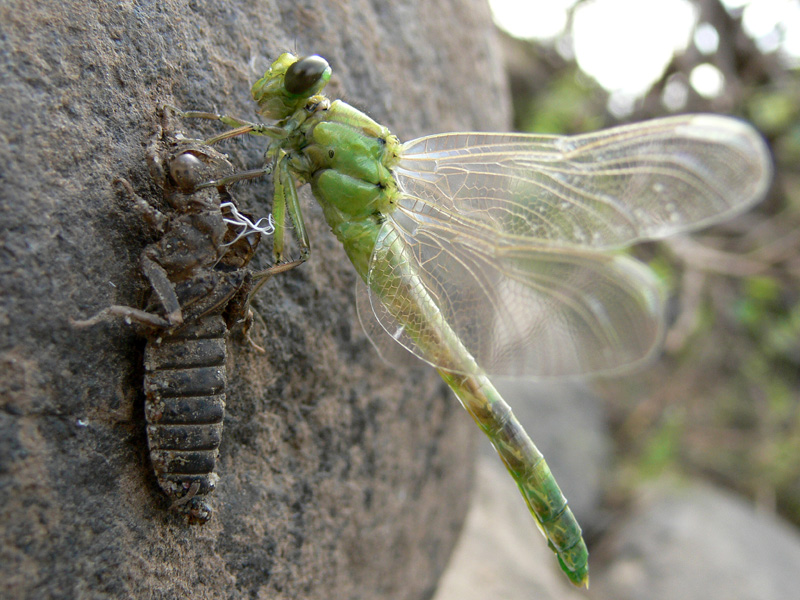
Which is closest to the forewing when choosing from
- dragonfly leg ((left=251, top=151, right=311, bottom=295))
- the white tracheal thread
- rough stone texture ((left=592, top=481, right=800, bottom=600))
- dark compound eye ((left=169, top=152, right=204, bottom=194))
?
dragonfly leg ((left=251, top=151, right=311, bottom=295))

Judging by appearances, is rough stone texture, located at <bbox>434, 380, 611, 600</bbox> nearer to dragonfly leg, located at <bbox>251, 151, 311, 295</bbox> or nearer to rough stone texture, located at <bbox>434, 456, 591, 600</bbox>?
rough stone texture, located at <bbox>434, 456, 591, 600</bbox>

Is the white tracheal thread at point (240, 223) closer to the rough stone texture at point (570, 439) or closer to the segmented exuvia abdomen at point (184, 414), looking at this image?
the segmented exuvia abdomen at point (184, 414)

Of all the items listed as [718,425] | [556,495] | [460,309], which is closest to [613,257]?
[460,309]

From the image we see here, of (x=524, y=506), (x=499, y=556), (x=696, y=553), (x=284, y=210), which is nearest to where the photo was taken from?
(x=284, y=210)

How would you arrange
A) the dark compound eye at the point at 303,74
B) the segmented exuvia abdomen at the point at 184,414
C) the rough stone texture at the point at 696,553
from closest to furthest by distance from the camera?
the segmented exuvia abdomen at the point at 184,414 → the dark compound eye at the point at 303,74 → the rough stone texture at the point at 696,553

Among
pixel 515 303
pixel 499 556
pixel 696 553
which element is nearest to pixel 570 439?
pixel 696 553

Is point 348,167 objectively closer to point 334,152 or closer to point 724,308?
point 334,152

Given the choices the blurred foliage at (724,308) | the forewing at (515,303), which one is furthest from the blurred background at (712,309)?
the forewing at (515,303)
